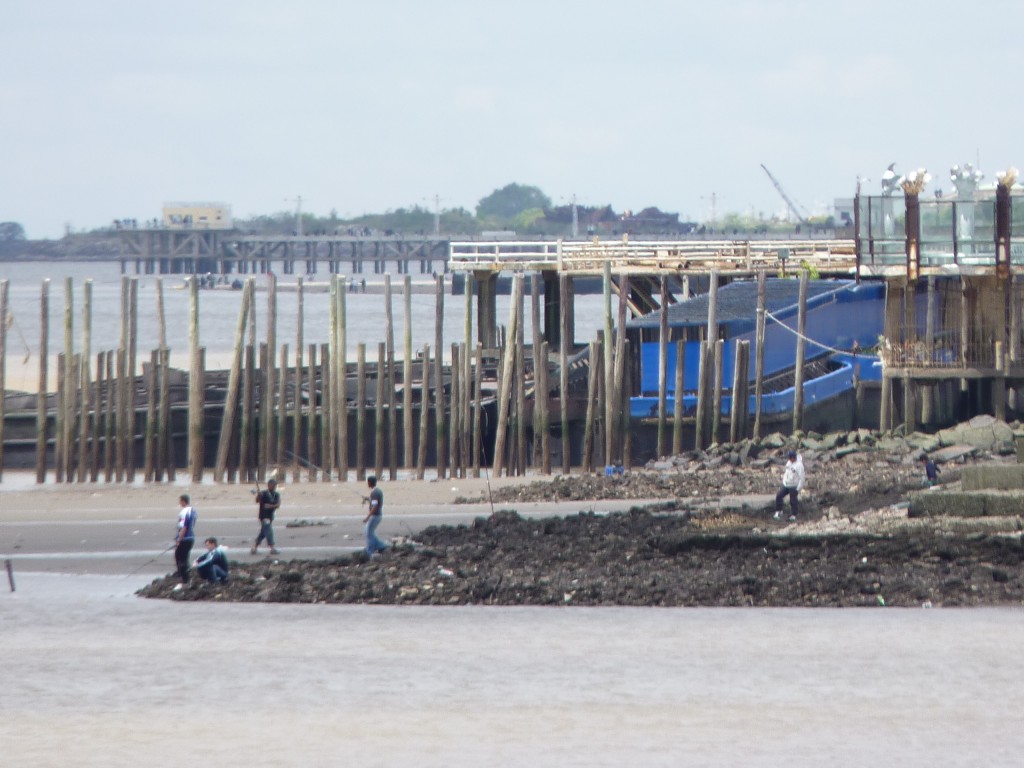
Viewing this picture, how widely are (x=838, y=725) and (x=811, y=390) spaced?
2007 centimetres

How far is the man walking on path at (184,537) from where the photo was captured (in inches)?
904

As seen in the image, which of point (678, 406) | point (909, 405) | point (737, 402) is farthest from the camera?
point (678, 406)

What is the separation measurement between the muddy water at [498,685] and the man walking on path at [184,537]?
66 cm

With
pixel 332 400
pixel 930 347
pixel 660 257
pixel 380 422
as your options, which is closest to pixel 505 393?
pixel 380 422

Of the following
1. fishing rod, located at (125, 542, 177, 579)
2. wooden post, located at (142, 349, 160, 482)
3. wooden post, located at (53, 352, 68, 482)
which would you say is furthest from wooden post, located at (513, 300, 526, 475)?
fishing rod, located at (125, 542, 177, 579)

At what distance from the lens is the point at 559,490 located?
31.1 meters

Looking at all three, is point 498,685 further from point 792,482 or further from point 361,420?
point 361,420

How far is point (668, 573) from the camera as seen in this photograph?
23.5 metres

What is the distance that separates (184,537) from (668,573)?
21.0ft

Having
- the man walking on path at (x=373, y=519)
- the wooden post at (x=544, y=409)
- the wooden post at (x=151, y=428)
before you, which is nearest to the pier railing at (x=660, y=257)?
the wooden post at (x=544, y=409)

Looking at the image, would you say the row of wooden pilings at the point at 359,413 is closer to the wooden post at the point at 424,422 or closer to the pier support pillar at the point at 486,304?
the wooden post at the point at 424,422

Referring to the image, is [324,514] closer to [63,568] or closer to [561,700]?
[63,568]

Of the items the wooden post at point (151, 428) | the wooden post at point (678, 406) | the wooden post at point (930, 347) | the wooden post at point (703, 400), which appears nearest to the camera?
the wooden post at point (703, 400)

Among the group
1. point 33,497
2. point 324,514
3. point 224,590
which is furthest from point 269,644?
point 33,497
